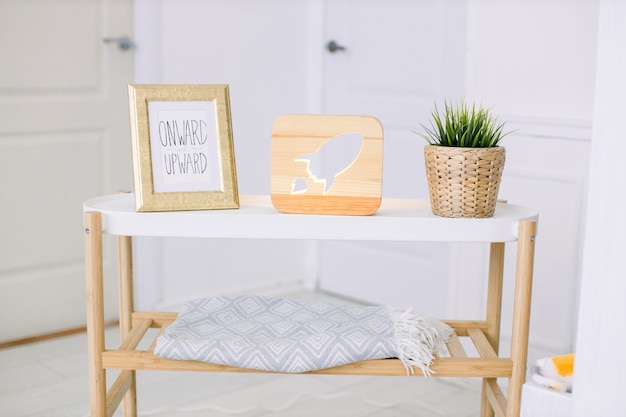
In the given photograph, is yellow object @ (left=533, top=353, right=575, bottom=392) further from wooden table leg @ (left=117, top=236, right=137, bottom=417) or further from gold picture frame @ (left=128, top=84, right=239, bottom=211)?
wooden table leg @ (left=117, top=236, right=137, bottom=417)

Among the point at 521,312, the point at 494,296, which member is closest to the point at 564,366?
the point at 521,312

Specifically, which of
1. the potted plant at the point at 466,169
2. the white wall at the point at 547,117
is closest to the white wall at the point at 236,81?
the white wall at the point at 547,117

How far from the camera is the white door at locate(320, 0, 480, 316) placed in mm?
2734

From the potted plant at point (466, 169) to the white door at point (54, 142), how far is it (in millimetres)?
1470

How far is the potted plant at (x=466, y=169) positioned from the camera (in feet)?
5.00

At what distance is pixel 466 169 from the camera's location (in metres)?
1.53

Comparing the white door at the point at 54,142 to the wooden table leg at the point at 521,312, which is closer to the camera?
the wooden table leg at the point at 521,312

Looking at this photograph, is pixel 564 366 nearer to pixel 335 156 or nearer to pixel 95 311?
pixel 95 311

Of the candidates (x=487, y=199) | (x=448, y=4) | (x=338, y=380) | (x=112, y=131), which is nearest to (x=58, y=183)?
(x=112, y=131)

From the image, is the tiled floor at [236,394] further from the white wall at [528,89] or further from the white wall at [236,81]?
the white wall at [236,81]

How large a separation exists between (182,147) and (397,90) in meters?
1.41

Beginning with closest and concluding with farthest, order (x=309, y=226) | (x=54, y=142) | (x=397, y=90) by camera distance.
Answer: (x=309, y=226), (x=54, y=142), (x=397, y=90)

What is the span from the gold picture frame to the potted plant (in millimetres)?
377

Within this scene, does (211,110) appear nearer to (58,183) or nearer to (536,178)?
(536,178)
